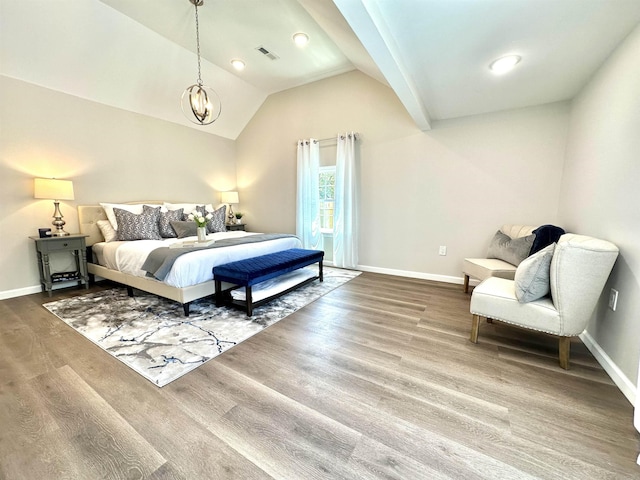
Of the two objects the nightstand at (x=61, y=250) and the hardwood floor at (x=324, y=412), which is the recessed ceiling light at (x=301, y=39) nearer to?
the hardwood floor at (x=324, y=412)

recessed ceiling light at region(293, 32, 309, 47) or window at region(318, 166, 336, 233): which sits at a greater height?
recessed ceiling light at region(293, 32, 309, 47)

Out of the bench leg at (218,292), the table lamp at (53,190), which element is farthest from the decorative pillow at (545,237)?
the table lamp at (53,190)

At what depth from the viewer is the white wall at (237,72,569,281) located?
3129mm

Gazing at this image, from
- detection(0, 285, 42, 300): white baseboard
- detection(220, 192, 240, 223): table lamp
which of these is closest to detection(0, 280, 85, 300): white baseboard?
detection(0, 285, 42, 300): white baseboard

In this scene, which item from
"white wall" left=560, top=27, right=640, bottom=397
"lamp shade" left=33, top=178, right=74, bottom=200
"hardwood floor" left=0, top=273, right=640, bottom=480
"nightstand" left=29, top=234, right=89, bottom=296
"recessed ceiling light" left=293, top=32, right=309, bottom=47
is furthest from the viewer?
"recessed ceiling light" left=293, top=32, right=309, bottom=47

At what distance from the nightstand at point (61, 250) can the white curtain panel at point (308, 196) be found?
10.2 feet

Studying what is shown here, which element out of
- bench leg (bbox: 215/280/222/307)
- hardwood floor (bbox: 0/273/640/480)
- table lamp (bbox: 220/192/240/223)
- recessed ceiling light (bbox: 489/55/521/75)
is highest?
recessed ceiling light (bbox: 489/55/521/75)

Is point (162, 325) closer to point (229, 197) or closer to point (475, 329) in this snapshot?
point (475, 329)

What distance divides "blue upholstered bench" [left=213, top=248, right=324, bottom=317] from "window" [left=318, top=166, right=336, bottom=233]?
1.54 metres

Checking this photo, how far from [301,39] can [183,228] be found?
3.05 m

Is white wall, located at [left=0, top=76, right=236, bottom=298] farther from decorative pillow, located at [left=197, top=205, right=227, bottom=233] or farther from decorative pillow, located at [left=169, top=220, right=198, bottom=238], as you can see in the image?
decorative pillow, located at [left=169, top=220, right=198, bottom=238]

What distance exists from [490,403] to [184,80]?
532 cm

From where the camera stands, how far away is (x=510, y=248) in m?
2.86

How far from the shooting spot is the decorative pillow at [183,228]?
3.87 meters
